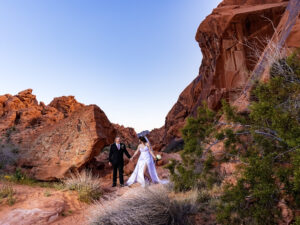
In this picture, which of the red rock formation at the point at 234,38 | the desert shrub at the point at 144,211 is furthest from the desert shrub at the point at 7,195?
the red rock formation at the point at 234,38

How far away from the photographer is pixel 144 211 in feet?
10.6

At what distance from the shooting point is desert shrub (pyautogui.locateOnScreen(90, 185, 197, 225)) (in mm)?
3150

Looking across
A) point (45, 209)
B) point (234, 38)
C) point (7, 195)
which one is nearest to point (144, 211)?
point (45, 209)

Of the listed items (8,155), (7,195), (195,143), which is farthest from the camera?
(8,155)

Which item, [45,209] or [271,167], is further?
[45,209]

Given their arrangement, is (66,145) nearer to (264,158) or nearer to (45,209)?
(45,209)

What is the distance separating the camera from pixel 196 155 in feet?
10.9

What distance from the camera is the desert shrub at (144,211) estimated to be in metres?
3.15

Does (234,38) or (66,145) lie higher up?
(234,38)

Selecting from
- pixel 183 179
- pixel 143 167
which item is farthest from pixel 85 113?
pixel 183 179

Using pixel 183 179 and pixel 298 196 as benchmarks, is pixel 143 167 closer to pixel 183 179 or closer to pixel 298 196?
pixel 183 179

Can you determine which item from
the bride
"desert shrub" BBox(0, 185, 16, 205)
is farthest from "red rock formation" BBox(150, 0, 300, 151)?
"desert shrub" BBox(0, 185, 16, 205)

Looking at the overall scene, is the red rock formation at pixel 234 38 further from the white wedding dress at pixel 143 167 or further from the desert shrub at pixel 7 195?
the desert shrub at pixel 7 195

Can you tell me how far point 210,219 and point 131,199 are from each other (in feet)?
4.70
